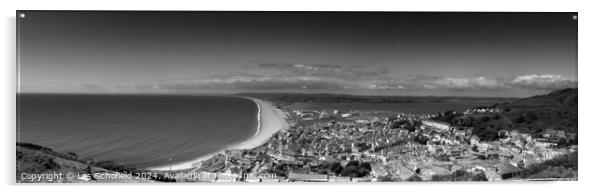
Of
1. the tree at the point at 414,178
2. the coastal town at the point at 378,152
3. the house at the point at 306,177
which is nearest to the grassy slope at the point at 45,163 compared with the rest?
the coastal town at the point at 378,152

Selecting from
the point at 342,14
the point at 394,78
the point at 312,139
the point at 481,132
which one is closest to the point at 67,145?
the point at 312,139

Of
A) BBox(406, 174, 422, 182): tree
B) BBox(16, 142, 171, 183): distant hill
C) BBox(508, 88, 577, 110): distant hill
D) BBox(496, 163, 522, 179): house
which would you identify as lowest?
BBox(406, 174, 422, 182): tree

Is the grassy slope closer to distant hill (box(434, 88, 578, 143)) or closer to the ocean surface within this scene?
the ocean surface

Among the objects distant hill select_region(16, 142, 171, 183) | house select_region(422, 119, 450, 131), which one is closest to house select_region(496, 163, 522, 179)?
house select_region(422, 119, 450, 131)

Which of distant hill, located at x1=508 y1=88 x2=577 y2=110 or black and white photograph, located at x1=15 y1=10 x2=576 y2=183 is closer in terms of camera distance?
black and white photograph, located at x1=15 y1=10 x2=576 y2=183

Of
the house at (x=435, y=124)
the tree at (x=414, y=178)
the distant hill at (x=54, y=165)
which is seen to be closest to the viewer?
the distant hill at (x=54, y=165)
